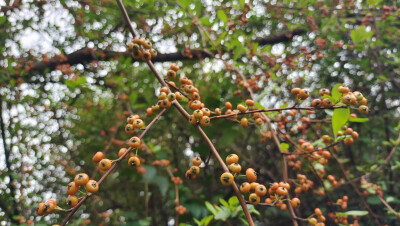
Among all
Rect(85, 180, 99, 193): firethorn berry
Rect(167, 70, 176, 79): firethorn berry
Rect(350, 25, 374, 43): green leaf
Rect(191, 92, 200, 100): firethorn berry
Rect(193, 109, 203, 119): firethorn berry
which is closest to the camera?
Rect(85, 180, 99, 193): firethorn berry

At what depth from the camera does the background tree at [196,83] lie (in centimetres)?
311

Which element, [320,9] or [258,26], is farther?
[258,26]

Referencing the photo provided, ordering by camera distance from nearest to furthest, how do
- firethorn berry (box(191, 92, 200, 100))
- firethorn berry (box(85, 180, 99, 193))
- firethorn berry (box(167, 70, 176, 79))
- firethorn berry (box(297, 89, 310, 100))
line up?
1. firethorn berry (box(85, 180, 99, 193))
2. firethorn berry (box(297, 89, 310, 100))
3. firethorn berry (box(191, 92, 200, 100))
4. firethorn berry (box(167, 70, 176, 79))

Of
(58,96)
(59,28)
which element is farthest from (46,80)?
(59,28)

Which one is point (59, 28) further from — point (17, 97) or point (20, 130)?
point (20, 130)

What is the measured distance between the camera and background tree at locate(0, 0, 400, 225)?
3113 millimetres

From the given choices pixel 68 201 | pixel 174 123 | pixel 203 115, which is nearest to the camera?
pixel 68 201

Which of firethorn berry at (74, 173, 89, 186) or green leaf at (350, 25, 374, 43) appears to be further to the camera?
green leaf at (350, 25, 374, 43)

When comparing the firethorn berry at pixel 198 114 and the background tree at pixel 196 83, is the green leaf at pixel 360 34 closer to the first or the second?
the background tree at pixel 196 83

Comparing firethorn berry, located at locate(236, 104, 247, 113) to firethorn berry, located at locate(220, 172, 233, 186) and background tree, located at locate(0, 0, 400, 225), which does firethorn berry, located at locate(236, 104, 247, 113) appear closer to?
firethorn berry, located at locate(220, 172, 233, 186)

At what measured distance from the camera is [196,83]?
4699mm

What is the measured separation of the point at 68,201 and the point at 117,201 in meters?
3.93

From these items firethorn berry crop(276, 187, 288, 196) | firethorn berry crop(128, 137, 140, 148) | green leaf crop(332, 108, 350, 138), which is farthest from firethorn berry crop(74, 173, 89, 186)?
green leaf crop(332, 108, 350, 138)

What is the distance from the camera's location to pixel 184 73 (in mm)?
4777
